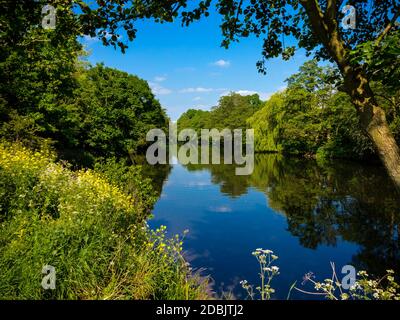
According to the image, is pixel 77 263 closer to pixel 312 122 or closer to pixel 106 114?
pixel 106 114

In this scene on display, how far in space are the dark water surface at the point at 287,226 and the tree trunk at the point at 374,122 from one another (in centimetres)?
453

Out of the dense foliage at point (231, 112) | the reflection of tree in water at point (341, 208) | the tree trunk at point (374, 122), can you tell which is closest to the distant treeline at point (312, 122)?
the reflection of tree in water at point (341, 208)

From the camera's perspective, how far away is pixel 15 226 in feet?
17.2

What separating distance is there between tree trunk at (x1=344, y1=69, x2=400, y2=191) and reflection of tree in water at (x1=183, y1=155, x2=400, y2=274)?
7.29 meters

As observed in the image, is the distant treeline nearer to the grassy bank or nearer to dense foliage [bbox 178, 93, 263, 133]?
dense foliage [bbox 178, 93, 263, 133]

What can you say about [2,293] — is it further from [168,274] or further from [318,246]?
[318,246]

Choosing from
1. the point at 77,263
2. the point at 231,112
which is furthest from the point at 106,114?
the point at 231,112

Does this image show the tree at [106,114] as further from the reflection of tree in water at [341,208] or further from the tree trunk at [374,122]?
the tree trunk at [374,122]

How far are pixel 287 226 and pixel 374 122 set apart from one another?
450 inches

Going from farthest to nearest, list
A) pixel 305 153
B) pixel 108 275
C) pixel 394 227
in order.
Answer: pixel 305 153, pixel 394 227, pixel 108 275
